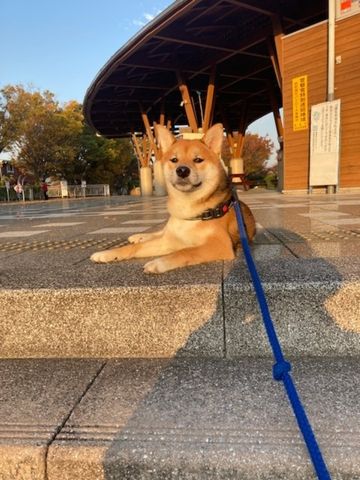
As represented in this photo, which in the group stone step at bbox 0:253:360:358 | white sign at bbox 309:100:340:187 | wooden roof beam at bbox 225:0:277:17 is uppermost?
wooden roof beam at bbox 225:0:277:17

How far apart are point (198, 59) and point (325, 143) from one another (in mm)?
9634

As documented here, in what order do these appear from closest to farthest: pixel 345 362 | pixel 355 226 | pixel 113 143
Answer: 1. pixel 345 362
2. pixel 355 226
3. pixel 113 143

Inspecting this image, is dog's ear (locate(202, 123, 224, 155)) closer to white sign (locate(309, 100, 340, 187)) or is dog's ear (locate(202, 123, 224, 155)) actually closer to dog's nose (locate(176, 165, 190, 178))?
dog's nose (locate(176, 165, 190, 178))

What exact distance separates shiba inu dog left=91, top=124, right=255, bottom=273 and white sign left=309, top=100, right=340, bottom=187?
9.93 meters

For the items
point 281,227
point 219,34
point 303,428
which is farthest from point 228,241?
point 219,34

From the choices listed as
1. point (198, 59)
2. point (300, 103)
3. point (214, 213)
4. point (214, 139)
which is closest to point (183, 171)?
point (214, 213)

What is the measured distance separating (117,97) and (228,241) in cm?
2271

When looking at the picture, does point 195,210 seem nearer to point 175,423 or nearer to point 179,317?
point 179,317

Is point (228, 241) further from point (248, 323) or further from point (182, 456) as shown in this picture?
point (182, 456)

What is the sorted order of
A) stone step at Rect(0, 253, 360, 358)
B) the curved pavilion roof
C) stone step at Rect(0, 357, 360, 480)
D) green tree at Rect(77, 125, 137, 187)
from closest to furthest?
stone step at Rect(0, 357, 360, 480)
stone step at Rect(0, 253, 360, 358)
the curved pavilion roof
green tree at Rect(77, 125, 137, 187)

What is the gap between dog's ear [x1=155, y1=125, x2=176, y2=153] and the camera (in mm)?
3059

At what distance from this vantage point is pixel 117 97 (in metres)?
23.0

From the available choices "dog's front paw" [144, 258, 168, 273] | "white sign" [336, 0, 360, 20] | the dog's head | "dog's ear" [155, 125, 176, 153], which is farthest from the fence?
"dog's front paw" [144, 258, 168, 273]

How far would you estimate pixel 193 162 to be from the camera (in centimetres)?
283
